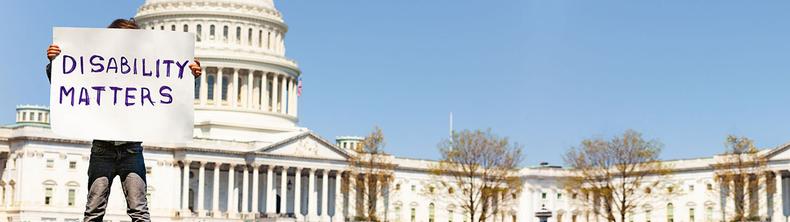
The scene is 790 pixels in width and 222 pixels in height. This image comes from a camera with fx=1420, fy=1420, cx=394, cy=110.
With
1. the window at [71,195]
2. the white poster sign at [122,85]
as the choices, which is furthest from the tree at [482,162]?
the white poster sign at [122,85]

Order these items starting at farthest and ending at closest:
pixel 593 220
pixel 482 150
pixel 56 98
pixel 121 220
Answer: pixel 593 220 → pixel 482 150 → pixel 121 220 → pixel 56 98

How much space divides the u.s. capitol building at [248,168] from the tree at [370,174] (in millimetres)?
1671

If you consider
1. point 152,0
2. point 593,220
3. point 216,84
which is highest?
point 152,0

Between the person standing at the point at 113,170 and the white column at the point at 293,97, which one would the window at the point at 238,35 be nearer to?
the white column at the point at 293,97

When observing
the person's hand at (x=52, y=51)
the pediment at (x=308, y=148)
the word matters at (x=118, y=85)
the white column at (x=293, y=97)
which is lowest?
the word matters at (x=118, y=85)

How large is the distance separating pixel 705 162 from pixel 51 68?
141 m

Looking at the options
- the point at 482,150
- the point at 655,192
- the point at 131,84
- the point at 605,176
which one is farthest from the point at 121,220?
the point at 131,84

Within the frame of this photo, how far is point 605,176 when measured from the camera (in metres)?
146

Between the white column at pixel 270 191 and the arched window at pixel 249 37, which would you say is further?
the arched window at pixel 249 37

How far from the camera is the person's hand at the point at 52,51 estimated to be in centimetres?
1964

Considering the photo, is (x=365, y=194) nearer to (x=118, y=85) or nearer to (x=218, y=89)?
(x=218, y=89)

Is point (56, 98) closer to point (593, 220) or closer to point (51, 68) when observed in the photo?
point (51, 68)

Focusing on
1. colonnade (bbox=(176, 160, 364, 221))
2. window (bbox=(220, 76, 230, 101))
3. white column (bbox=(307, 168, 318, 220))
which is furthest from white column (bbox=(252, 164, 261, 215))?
window (bbox=(220, 76, 230, 101))

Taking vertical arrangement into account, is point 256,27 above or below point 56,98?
above
